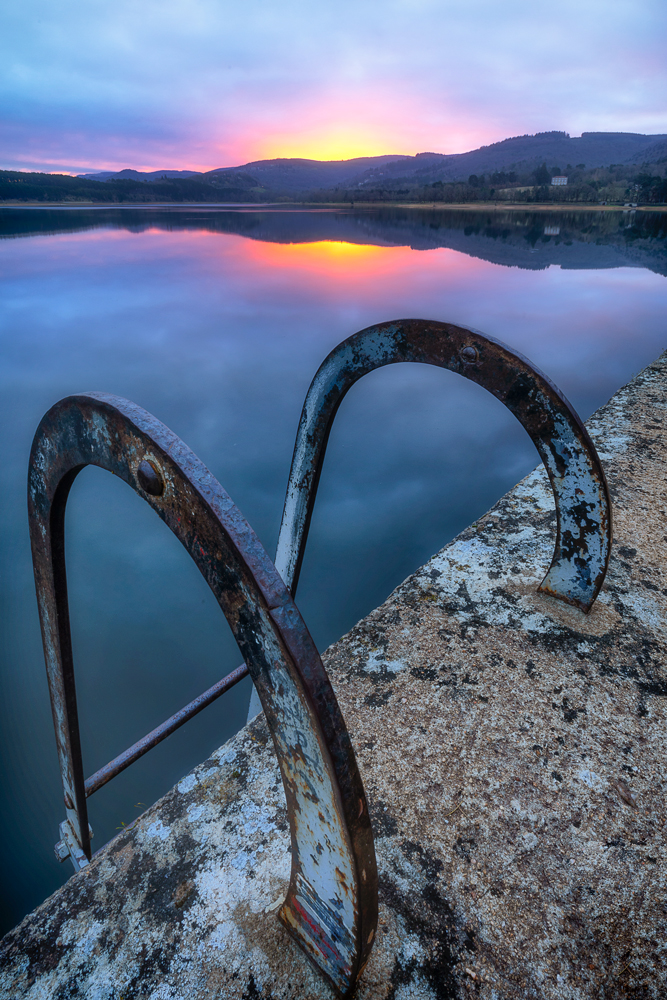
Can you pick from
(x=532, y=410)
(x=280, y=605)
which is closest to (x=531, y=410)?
(x=532, y=410)

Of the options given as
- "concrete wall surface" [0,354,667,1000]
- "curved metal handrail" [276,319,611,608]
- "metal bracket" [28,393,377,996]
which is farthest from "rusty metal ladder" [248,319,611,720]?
"metal bracket" [28,393,377,996]

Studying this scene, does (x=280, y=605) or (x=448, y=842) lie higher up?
(x=280, y=605)

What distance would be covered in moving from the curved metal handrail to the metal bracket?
1.07 m

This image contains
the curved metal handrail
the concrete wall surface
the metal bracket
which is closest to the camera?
the metal bracket

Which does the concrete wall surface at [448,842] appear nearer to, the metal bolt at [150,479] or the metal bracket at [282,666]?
the metal bracket at [282,666]

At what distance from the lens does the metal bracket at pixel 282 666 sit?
0.64 meters

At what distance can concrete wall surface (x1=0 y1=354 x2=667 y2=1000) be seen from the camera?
0.95 metres

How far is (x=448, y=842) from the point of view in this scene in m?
1.14

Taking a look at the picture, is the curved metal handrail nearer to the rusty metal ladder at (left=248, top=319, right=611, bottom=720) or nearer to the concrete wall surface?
the rusty metal ladder at (left=248, top=319, right=611, bottom=720)

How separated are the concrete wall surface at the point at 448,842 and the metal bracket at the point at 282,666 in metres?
0.17

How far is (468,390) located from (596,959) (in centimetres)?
1049

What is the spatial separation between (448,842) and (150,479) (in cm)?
111

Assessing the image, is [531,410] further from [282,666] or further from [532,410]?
[282,666]

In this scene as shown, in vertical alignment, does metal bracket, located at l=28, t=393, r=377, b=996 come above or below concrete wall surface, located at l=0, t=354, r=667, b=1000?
above
